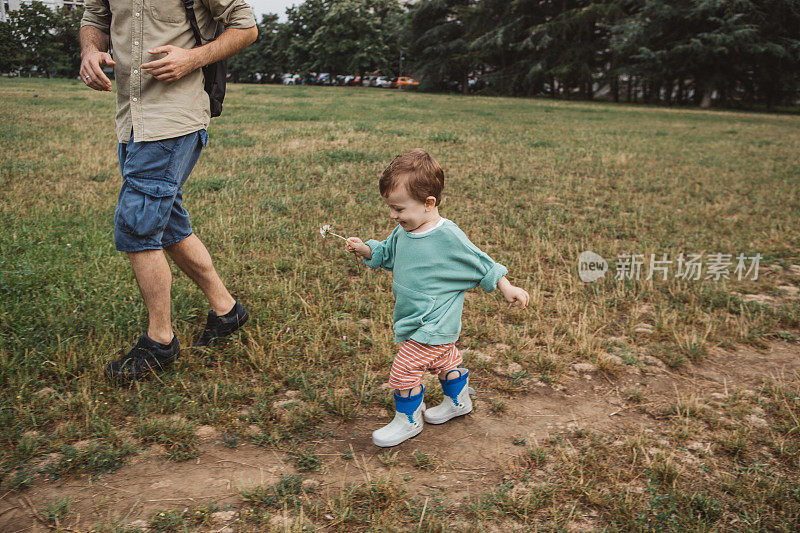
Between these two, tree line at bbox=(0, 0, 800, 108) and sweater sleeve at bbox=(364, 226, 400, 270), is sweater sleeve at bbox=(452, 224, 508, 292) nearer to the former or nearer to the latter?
sweater sleeve at bbox=(364, 226, 400, 270)

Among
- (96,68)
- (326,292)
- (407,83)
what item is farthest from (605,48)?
(96,68)

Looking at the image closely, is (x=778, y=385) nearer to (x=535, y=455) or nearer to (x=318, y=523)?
(x=535, y=455)

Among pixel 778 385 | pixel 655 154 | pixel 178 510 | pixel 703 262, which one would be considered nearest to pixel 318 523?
pixel 178 510

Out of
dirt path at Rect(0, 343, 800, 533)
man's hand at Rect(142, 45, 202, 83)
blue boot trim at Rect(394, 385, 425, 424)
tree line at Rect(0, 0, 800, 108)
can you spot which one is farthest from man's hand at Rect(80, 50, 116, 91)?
tree line at Rect(0, 0, 800, 108)

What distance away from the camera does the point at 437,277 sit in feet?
8.75

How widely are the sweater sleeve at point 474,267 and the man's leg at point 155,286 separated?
156 cm

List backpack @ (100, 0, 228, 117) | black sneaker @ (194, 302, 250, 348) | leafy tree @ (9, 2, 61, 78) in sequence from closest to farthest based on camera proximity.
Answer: backpack @ (100, 0, 228, 117), black sneaker @ (194, 302, 250, 348), leafy tree @ (9, 2, 61, 78)

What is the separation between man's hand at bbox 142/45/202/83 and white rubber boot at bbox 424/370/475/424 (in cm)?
201

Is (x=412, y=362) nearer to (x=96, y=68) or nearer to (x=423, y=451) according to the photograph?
(x=423, y=451)

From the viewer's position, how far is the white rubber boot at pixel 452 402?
114 inches

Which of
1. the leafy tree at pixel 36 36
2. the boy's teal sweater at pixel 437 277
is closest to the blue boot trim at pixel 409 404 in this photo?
the boy's teal sweater at pixel 437 277

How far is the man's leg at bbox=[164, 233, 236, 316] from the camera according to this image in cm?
328

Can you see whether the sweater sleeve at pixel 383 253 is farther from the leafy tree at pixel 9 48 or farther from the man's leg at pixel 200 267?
the leafy tree at pixel 9 48

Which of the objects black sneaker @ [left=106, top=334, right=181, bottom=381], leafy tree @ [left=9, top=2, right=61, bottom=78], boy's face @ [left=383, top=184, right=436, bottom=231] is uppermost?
leafy tree @ [left=9, top=2, right=61, bottom=78]
